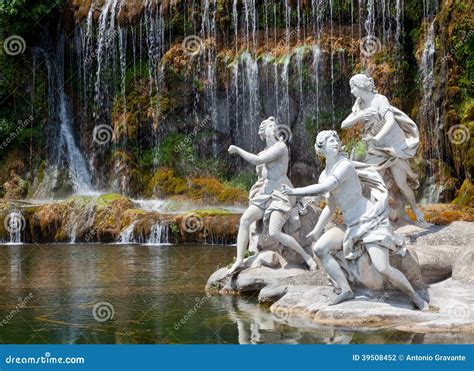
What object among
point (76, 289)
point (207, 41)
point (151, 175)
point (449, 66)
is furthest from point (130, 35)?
point (76, 289)

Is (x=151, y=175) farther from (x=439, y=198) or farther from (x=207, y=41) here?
(x=439, y=198)

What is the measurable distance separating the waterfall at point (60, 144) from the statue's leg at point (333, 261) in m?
21.6

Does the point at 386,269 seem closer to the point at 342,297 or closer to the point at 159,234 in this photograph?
the point at 342,297

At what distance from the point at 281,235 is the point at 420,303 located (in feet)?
9.80

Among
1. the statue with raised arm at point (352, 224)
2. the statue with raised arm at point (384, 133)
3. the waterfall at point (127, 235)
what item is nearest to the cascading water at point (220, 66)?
the waterfall at point (127, 235)

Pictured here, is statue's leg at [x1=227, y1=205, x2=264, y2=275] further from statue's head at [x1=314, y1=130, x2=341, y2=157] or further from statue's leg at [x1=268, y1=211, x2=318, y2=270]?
statue's head at [x1=314, y1=130, x2=341, y2=157]

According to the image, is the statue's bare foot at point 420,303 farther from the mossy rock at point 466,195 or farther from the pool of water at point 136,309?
the mossy rock at point 466,195

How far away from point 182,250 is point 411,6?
12.5 metres

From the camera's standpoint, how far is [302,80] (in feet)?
95.5

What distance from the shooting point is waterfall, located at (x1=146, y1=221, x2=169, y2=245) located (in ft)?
74.0

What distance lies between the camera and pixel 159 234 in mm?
22609

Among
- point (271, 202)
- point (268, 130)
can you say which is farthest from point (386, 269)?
point (268, 130)

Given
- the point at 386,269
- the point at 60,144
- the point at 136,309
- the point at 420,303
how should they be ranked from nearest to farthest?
the point at 386,269
the point at 420,303
the point at 136,309
the point at 60,144

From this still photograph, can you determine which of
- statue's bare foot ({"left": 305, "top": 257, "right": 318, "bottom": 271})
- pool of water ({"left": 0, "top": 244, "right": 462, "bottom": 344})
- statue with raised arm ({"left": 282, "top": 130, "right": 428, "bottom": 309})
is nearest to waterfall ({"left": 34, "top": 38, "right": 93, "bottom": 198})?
pool of water ({"left": 0, "top": 244, "right": 462, "bottom": 344})
